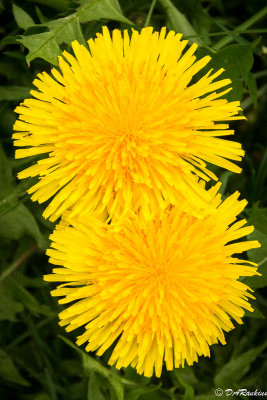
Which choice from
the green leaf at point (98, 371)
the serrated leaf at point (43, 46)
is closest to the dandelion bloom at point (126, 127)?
the serrated leaf at point (43, 46)

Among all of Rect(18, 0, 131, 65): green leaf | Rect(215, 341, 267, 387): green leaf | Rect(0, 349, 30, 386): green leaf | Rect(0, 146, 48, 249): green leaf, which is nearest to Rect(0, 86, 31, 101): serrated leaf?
Rect(0, 146, 48, 249): green leaf

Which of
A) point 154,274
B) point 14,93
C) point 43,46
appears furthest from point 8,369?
point 43,46

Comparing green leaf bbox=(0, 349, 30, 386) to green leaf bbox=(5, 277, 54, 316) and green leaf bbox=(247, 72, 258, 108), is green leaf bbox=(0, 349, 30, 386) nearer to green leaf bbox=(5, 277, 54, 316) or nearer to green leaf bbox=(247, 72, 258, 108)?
green leaf bbox=(5, 277, 54, 316)

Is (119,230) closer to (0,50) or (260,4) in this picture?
(0,50)

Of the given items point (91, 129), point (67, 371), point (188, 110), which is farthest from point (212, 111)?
point (67, 371)

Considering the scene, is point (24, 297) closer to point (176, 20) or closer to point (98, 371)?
point (98, 371)

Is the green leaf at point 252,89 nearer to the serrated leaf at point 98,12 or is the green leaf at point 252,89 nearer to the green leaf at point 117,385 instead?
the serrated leaf at point 98,12
